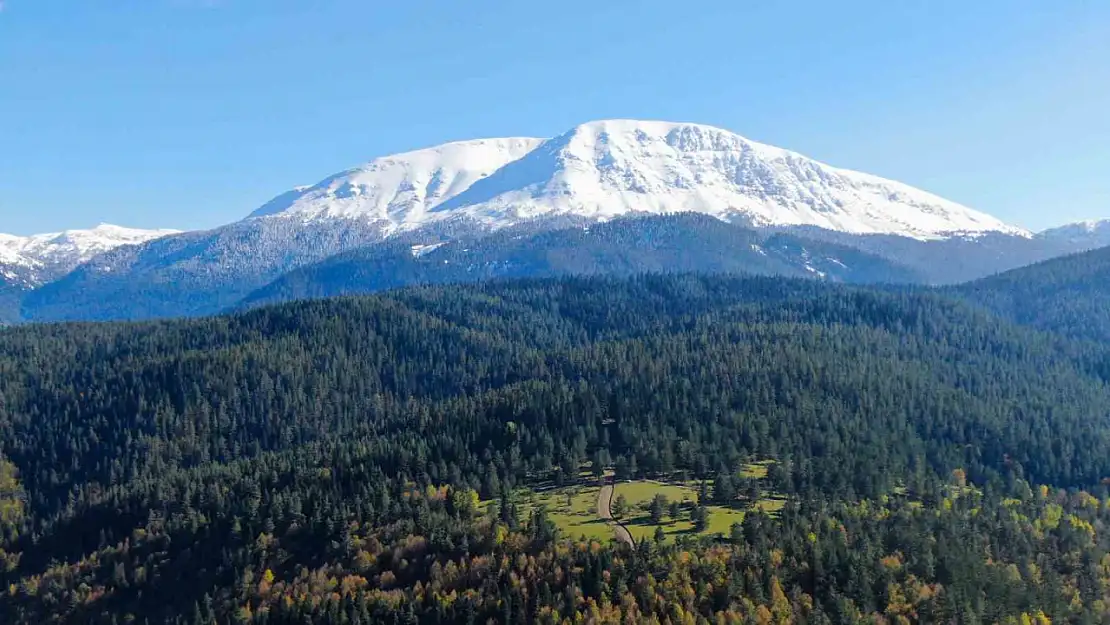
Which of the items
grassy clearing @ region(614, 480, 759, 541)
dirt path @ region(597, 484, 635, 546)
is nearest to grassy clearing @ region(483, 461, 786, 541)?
grassy clearing @ region(614, 480, 759, 541)

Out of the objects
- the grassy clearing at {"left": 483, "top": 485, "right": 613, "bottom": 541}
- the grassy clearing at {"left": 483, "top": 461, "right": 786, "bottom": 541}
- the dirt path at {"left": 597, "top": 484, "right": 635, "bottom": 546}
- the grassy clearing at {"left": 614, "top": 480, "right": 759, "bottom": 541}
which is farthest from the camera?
the grassy clearing at {"left": 483, "top": 485, "right": 613, "bottom": 541}

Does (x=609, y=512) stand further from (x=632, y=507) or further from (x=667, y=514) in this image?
(x=667, y=514)

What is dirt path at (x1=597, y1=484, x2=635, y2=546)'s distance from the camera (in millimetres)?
149750

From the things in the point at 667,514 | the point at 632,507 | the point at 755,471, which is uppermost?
the point at 632,507

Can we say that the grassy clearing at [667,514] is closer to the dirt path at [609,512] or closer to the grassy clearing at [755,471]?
the dirt path at [609,512]

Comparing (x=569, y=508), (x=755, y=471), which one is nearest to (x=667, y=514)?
(x=569, y=508)

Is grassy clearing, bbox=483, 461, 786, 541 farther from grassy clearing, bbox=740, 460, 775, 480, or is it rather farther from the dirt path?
the dirt path

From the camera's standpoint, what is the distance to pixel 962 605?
410 ft

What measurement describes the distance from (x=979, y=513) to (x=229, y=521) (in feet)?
464

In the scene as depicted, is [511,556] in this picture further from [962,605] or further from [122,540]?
[122,540]

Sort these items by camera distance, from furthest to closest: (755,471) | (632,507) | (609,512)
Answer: (755,471) → (632,507) → (609,512)

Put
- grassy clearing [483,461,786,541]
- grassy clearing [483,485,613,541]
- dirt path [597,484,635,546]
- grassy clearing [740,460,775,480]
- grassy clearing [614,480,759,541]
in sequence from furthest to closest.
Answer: grassy clearing [740,460,775,480], grassy clearing [483,485,613,541], grassy clearing [483,461,786,541], grassy clearing [614,480,759,541], dirt path [597,484,635,546]

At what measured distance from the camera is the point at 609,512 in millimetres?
164875

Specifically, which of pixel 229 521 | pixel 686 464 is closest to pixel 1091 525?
pixel 686 464
